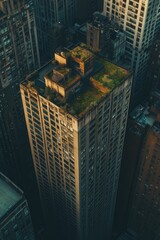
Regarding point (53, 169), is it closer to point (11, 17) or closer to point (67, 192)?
point (67, 192)

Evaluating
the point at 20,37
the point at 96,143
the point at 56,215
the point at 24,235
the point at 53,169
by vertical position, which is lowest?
the point at 56,215

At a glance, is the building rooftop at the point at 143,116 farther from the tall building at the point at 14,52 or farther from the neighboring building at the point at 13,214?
the neighboring building at the point at 13,214

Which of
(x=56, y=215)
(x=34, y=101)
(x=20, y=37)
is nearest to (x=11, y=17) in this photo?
(x=20, y=37)

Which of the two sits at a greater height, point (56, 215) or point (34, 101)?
point (34, 101)

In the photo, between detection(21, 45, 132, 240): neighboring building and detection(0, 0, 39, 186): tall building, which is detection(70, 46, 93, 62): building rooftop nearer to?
detection(21, 45, 132, 240): neighboring building

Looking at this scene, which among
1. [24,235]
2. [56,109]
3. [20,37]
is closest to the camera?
[56,109]

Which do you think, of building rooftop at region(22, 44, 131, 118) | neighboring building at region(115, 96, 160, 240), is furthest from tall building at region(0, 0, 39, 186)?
neighboring building at region(115, 96, 160, 240)
